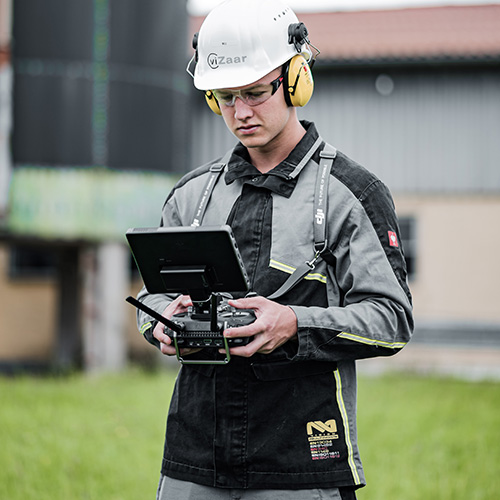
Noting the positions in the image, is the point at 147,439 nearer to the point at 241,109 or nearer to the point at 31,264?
the point at 241,109

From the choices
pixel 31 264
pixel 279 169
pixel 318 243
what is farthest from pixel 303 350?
pixel 31 264

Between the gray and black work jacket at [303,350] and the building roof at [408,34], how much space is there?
513 inches

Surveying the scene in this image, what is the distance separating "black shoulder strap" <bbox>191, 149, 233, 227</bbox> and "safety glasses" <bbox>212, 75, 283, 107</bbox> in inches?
9.9

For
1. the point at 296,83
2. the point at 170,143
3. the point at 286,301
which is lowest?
the point at 286,301

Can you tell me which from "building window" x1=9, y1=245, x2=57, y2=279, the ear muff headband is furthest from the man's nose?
"building window" x1=9, y1=245, x2=57, y2=279

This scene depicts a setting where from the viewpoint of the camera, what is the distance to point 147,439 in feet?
25.9

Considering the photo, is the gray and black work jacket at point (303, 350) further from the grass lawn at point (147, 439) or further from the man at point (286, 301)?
the grass lawn at point (147, 439)

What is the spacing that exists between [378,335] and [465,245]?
42.0ft

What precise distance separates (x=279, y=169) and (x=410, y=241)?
12802 mm

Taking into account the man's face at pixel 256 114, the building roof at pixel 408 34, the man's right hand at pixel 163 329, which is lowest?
the man's right hand at pixel 163 329

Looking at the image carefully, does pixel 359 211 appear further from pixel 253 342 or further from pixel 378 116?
pixel 378 116

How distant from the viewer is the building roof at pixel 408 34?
15.0m

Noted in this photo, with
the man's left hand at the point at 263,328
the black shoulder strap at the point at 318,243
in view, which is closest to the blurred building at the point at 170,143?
the black shoulder strap at the point at 318,243

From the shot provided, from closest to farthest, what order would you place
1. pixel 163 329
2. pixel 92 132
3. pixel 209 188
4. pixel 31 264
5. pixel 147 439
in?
pixel 163 329 → pixel 209 188 → pixel 147 439 → pixel 92 132 → pixel 31 264
